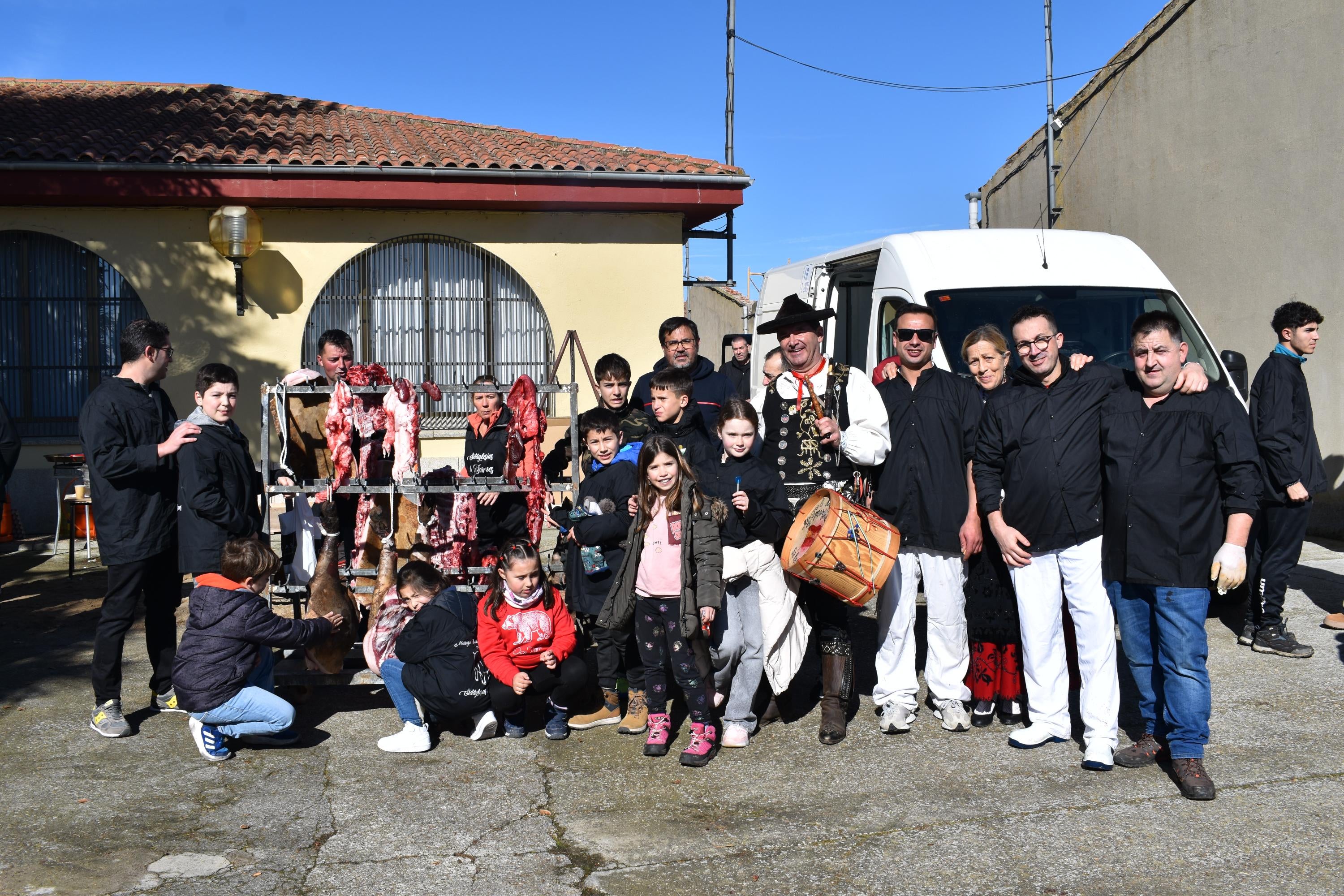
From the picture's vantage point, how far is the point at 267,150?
11.4 metres

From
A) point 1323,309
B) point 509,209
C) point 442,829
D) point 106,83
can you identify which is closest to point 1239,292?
point 1323,309

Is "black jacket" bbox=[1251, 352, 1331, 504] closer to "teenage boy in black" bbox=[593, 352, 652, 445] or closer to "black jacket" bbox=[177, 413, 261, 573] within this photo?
"teenage boy in black" bbox=[593, 352, 652, 445]

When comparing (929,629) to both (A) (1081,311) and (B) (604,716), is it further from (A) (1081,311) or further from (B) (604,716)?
(A) (1081,311)

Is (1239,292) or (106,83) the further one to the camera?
(106,83)

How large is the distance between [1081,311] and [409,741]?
17.0 feet

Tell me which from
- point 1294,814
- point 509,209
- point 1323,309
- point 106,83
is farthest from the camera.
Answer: point 106,83

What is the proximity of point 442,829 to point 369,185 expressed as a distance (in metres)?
8.29

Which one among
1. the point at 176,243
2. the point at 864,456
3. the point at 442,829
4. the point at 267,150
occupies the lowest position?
the point at 442,829

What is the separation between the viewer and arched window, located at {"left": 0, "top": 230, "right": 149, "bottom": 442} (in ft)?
38.0

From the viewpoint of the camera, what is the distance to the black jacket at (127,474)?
18.0ft

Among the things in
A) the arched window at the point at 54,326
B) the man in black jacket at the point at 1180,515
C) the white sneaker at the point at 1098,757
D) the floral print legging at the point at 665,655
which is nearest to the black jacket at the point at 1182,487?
the man in black jacket at the point at 1180,515

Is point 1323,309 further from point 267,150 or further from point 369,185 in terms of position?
point 267,150

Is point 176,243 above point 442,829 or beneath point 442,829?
above

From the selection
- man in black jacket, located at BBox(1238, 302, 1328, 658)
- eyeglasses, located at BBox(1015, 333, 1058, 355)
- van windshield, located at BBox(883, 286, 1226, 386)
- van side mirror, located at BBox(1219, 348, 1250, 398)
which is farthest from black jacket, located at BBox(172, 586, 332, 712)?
van side mirror, located at BBox(1219, 348, 1250, 398)
